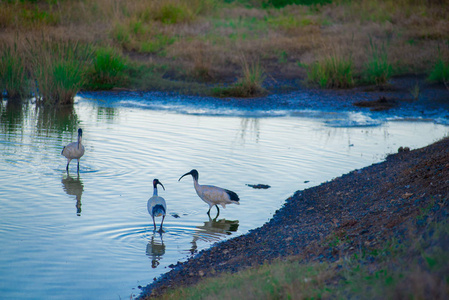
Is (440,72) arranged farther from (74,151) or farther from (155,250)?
(155,250)

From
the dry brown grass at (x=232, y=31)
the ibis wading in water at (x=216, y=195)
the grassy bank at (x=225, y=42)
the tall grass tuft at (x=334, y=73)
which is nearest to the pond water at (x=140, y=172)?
the ibis wading in water at (x=216, y=195)

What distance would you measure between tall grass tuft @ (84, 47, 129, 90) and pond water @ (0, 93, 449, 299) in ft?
3.59

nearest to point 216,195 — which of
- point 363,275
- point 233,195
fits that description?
point 233,195

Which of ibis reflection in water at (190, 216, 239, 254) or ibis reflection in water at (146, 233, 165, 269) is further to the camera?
ibis reflection in water at (190, 216, 239, 254)

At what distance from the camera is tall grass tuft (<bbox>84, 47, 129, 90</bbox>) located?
18.2 metres

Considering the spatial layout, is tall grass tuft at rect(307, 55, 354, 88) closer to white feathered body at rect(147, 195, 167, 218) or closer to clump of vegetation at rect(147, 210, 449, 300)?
white feathered body at rect(147, 195, 167, 218)

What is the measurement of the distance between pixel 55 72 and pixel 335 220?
11314mm

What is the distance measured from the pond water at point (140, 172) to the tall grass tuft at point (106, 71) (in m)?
1.09

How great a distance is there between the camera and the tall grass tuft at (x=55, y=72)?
50.0 ft

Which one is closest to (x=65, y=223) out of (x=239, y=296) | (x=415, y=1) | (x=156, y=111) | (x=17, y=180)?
(x=17, y=180)

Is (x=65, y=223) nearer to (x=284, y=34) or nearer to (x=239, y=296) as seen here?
(x=239, y=296)

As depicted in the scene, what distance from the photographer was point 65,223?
719 cm

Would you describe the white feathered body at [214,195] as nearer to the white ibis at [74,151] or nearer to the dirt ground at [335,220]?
the dirt ground at [335,220]

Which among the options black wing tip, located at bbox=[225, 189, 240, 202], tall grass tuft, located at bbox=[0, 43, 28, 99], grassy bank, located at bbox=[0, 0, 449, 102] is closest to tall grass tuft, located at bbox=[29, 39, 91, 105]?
grassy bank, located at bbox=[0, 0, 449, 102]
